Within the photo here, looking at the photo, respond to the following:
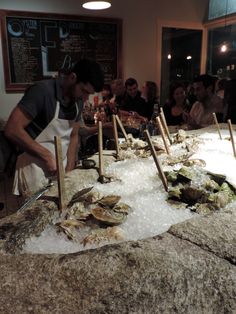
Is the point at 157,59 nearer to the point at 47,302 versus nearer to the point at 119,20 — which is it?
the point at 119,20

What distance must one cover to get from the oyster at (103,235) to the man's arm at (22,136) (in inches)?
39.6

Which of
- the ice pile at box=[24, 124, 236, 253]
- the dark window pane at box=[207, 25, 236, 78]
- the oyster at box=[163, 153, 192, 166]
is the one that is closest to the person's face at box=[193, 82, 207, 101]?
the dark window pane at box=[207, 25, 236, 78]

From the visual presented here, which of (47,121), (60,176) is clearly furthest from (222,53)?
(60,176)

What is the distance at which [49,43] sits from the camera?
560 centimetres

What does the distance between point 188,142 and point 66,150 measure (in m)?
1.16

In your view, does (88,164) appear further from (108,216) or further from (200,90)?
(200,90)

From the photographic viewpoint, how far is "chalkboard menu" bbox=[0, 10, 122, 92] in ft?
17.4

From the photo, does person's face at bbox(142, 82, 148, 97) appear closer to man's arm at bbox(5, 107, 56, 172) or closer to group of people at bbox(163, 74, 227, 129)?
group of people at bbox(163, 74, 227, 129)

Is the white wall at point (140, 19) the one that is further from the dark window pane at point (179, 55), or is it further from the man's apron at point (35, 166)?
the man's apron at point (35, 166)

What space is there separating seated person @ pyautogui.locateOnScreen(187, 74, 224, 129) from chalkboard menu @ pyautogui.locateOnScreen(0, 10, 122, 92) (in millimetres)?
2067

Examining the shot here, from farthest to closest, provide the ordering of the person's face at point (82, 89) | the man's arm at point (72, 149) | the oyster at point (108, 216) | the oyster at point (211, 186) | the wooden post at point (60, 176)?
the man's arm at point (72, 149), the person's face at point (82, 89), the oyster at point (211, 186), the wooden post at point (60, 176), the oyster at point (108, 216)

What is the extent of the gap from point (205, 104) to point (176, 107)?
1.62 feet

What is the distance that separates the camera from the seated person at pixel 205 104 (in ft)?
15.8

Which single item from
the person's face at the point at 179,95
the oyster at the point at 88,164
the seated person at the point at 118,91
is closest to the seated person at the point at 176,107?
the person's face at the point at 179,95
